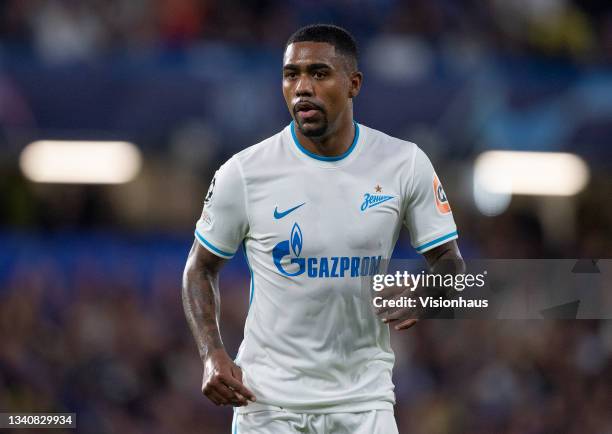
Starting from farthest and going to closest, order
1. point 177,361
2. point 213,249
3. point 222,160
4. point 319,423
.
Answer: point 222,160, point 177,361, point 213,249, point 319,423

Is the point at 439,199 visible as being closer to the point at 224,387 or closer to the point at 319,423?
the point at 319,423

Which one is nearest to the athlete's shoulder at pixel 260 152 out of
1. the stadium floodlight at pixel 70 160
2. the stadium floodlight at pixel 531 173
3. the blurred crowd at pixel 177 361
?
the blurred crowd at pixel 177 361

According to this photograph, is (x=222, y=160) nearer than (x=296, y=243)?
No

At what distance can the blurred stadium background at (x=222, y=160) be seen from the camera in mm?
10430

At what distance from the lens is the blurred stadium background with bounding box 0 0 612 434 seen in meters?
10.4

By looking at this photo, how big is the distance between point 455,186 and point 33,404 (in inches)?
209

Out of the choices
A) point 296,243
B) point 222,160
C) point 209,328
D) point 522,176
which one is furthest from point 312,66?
point 522,176

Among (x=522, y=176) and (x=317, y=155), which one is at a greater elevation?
(x=522, y=176)

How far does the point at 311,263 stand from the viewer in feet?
16.6


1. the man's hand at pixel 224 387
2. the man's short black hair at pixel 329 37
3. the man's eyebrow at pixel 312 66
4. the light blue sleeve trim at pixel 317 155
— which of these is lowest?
→ the man's hand at pixel 224 387

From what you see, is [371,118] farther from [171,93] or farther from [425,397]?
[425,397]

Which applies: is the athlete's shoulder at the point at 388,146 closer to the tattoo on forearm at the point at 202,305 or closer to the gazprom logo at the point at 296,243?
the gazprom logo at the point at 296,243

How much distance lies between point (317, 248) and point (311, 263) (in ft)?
0.22

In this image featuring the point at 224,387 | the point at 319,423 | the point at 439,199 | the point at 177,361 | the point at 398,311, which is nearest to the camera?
the point at 224,387
